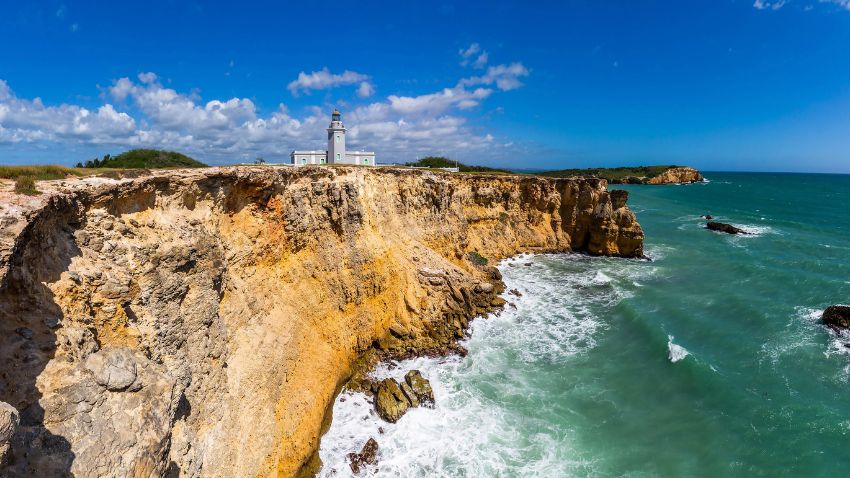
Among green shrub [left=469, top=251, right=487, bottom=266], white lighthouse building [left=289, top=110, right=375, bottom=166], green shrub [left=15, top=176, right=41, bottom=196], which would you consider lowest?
green shrub [left=469, top=251, right=487, bottom=266]

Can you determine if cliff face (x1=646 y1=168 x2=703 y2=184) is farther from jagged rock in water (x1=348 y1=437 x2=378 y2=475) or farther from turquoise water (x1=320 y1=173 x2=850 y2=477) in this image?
jagged rock in water (x1=348 y1=437 x2=378 y2=475)

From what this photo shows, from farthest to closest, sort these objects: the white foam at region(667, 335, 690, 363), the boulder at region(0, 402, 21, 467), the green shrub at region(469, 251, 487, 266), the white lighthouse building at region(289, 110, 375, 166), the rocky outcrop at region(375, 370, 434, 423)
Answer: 1. the white lighthouse building at region(289, 110, 375, 166)
2. the green shrub at region(469, 251, 487, 266)
3. the white foam at region(667, 335, 690, 363)
4. the rocky outcrop at region(375, 370, 434, 423)
5. the boulder at region(0, 402, 21, 467)

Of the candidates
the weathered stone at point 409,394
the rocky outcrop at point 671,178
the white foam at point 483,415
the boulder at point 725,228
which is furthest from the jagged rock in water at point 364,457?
the rocky outcrop at point 671,178

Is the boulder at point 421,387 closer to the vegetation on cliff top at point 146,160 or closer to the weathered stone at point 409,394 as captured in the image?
the weathered stone at point 409,394

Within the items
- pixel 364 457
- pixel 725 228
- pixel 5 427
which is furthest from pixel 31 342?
pixel 725 228

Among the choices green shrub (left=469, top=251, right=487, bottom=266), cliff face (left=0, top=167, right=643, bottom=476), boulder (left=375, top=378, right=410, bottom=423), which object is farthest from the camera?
green shrub (left=469, top=251, right=487, bottom=266)

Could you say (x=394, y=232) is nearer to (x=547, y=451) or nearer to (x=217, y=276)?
(x=217, y=276)

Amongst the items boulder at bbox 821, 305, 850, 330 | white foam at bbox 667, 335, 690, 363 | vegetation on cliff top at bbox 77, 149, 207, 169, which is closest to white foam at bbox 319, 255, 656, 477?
white foam at bbox 667, 335, 690, 363
